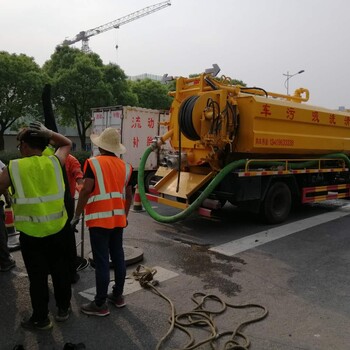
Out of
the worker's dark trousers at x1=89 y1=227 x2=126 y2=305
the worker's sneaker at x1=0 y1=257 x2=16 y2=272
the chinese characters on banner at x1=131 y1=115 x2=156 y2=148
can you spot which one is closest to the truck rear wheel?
the worker's dark trousers at x1=89 y1=227 x2=126 y2=305

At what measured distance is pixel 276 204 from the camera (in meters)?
7.38

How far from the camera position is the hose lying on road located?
A: 3080 mm

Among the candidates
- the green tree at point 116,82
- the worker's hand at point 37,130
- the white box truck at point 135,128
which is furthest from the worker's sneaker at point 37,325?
the green tree at point 116,82

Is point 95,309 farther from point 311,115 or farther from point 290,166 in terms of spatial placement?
point 311,115

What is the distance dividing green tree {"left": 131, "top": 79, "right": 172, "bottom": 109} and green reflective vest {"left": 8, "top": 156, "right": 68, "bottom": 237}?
27255 millimetres

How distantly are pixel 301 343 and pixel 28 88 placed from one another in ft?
67.9

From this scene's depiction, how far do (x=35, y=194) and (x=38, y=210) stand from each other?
133 millimetres

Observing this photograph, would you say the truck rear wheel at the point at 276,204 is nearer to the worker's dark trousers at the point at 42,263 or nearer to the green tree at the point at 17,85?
the worker's dark trousers at the point at 42,263

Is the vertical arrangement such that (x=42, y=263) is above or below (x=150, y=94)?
below

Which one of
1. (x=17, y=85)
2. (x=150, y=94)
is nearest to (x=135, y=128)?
(x=17, y=85)

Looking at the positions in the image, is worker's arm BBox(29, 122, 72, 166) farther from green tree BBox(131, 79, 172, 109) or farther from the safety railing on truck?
green tree BBox(131, 79, 172, 109)

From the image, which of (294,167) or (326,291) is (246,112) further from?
(326,291)

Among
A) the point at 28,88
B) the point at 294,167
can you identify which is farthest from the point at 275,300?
the point at 28,88

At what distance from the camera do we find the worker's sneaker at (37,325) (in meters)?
3.23
